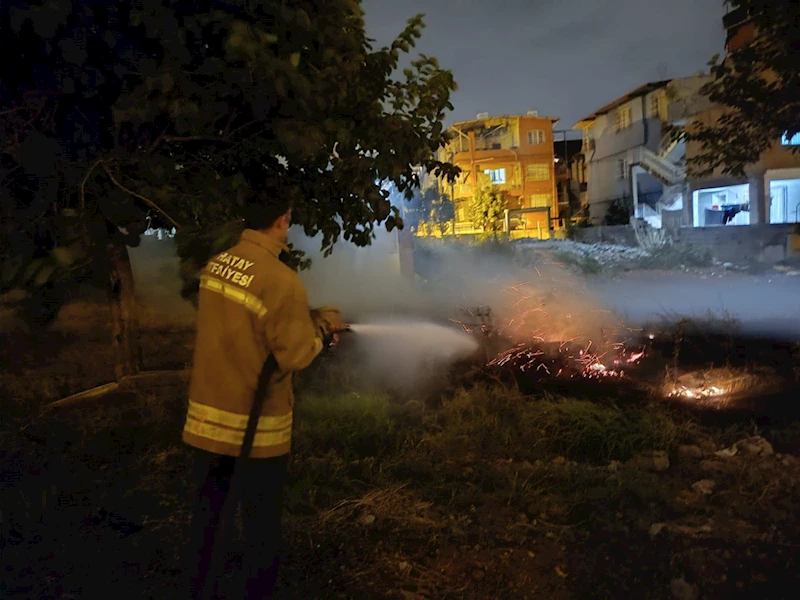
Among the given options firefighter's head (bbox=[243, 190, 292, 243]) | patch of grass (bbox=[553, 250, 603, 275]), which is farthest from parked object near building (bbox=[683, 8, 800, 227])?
firefighter's head (bbox=[243, 190, 292, 243])

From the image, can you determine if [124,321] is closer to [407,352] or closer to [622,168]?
[407,352]

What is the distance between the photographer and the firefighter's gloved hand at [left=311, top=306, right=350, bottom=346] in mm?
2812

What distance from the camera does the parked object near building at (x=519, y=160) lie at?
39.6 m

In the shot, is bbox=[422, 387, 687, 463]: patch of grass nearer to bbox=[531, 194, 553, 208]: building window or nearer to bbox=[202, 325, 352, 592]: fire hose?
bbox=[202, 325, 352, 592]: fire hose

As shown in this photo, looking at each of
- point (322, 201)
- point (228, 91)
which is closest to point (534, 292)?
point (322, 201)

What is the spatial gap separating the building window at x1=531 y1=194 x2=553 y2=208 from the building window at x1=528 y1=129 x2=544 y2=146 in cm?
344

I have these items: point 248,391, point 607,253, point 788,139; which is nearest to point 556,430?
point 248,391

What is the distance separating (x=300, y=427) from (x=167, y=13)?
3077 mm

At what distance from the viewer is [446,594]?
9.59 ft

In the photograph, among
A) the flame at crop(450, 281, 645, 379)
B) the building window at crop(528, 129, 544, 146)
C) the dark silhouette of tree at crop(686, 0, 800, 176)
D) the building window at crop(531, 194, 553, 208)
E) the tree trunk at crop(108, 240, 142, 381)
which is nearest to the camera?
the tree trunk at crop(108, 240, 142, 381)

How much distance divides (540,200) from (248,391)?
1579 inches

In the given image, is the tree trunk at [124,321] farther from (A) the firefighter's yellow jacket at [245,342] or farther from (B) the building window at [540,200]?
(B) the building window at [540,200]

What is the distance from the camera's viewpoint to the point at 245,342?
2.46 meters

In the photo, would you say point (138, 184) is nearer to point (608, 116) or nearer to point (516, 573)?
point (516, 573)
